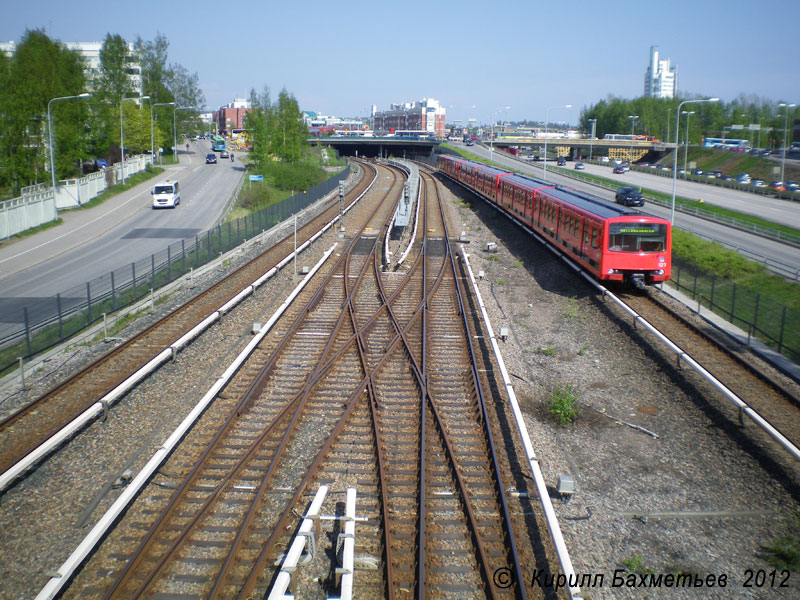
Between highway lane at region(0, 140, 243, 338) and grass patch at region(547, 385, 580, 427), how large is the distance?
12.8 meters

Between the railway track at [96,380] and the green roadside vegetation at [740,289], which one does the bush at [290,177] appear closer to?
the railway track at [96,380]

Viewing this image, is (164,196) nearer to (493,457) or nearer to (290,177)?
(290,177)

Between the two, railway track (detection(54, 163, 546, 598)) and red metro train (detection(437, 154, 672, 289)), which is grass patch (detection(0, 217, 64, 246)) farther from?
red metro train (detection(437, 154, 672, 289))

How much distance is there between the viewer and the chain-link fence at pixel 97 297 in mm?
14242

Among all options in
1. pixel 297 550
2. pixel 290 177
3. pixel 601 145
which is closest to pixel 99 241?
pixel 290 177

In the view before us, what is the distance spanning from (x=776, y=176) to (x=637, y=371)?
6484 cm

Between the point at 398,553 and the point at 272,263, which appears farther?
the point at 272,263

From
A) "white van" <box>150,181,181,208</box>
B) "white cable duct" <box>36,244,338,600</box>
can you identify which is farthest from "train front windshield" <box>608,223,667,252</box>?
"white van" <box>150,181,181,208</box>

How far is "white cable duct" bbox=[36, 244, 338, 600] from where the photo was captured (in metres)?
6.44

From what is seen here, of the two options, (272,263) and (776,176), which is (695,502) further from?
(776,176)

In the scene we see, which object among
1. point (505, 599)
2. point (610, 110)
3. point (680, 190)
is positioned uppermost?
point (610, 110)

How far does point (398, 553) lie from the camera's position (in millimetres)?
7410

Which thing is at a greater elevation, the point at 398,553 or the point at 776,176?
the point at 776,176

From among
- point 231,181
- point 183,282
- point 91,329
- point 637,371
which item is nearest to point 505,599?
point 637,371
